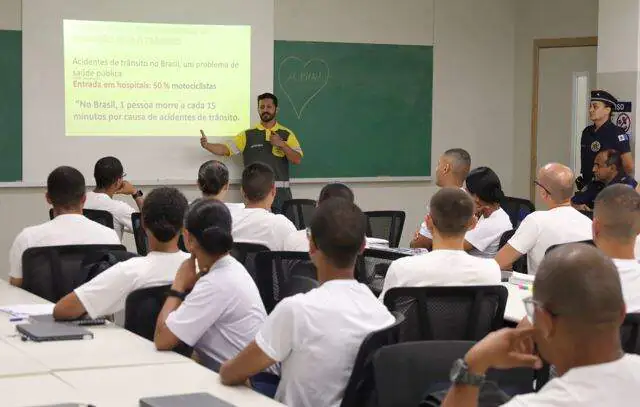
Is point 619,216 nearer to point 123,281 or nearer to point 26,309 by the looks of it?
point 123,281

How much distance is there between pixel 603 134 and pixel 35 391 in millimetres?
7096

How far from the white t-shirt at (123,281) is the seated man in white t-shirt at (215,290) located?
266 mm

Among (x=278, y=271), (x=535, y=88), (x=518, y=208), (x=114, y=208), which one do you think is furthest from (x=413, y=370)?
(x=535, y=88)

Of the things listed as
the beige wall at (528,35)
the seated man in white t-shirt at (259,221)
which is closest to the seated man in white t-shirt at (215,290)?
the seated man in white t-shirt at (259,221)

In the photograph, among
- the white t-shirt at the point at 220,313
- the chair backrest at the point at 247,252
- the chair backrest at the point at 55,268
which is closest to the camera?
the white t-shirt at the point at 220,313

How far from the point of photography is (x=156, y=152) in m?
9.31

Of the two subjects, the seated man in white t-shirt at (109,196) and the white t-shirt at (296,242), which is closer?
the white t-shirt at (296,242)

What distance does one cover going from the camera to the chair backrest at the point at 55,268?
4.69m

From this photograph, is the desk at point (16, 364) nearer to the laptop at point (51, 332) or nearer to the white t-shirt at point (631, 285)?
the laptop at point (51, 332)

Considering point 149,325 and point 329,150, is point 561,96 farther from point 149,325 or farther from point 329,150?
point 149,325

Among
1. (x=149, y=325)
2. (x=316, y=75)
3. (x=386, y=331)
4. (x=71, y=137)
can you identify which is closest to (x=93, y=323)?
(x=149, y=325)

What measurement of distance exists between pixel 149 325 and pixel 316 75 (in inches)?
253

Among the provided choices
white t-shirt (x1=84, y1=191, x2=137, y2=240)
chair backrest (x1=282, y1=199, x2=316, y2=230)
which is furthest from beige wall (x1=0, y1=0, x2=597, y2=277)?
white t-shirt (x1=84, y1=191, x2=137, y2=240)

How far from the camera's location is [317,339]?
118 inches
